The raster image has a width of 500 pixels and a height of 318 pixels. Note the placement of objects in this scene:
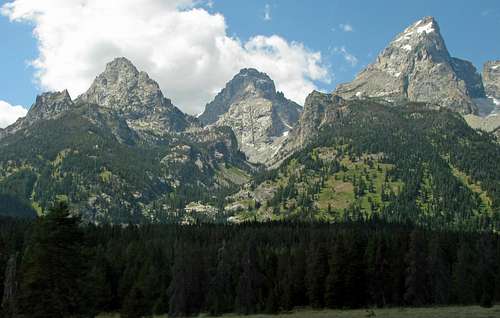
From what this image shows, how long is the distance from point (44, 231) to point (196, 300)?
8129 cm

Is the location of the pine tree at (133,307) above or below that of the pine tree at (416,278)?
below

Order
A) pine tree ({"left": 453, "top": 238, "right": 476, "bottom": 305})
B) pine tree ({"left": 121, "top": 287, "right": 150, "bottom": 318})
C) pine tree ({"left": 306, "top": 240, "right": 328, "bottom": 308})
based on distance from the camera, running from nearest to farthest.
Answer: pine tree ({"left": 121, "top": 287, "right": 150, "bottom": 318}), pine tree ({"left": 453, "top": 238, "right": 476, "bottom": 305}), pine tree ({"left": 306, "top": 240, "right": 328, "bottom": 308})

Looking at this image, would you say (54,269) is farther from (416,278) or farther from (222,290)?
(222,290)

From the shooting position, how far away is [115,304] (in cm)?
13775

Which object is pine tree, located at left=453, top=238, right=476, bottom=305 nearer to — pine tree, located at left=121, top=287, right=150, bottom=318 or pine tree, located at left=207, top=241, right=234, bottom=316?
pine tree, located at left=207, top=241, right=234, bottom=316

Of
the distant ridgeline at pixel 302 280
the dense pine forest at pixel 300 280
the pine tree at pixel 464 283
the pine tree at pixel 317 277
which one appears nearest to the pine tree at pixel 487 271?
the dense pine forest at pixel 300 280

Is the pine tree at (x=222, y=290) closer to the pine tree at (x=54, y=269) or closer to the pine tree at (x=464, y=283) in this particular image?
the pine tree at (x=464, y=283)

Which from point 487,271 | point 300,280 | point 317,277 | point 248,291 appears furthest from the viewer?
point 487,271

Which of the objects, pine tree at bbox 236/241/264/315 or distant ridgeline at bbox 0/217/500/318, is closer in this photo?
distant ridgeline at bbox 0/217/500/318

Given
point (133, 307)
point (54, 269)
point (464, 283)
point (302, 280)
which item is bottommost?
point (133, 307)

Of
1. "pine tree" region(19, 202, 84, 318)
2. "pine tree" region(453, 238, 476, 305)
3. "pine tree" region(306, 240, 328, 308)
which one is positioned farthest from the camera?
"pine tree" region(306, 240, 328, 308)

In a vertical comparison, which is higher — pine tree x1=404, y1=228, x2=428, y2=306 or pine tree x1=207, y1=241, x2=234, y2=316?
pine tree x1=404, y1=228, x2=428, y2=306

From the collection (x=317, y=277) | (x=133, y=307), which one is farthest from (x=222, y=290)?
(x=133, y=307)

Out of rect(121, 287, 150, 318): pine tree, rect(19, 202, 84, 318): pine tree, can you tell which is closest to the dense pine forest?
rect(121, 287, 150, 318): pine tree
